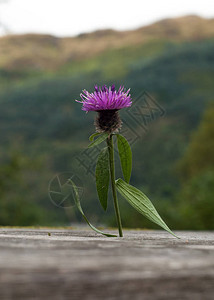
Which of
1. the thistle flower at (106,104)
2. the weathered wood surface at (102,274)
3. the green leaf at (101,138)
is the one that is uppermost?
the thistle flower at (106,104)

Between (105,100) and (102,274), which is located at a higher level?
(105,100)

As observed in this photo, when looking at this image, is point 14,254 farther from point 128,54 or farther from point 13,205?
point 128,54

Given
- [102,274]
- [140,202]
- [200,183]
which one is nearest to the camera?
[102,274]

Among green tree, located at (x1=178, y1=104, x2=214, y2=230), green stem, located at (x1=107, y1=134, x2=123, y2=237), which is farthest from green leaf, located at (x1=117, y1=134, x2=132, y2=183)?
green tree, located at (x1=178, y1=104, x2=214, y2=230)

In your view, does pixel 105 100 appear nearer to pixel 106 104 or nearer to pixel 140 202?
pixel 106 104

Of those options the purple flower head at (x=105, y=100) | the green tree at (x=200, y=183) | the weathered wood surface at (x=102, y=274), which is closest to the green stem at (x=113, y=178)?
the purple flower head at (x=105, y=100)

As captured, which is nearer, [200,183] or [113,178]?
[113,178]

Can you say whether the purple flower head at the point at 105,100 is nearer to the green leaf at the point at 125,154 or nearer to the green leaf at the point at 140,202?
the green leaf at the point at 125,154

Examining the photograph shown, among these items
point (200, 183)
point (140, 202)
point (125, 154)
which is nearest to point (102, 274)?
point (140, 202)
